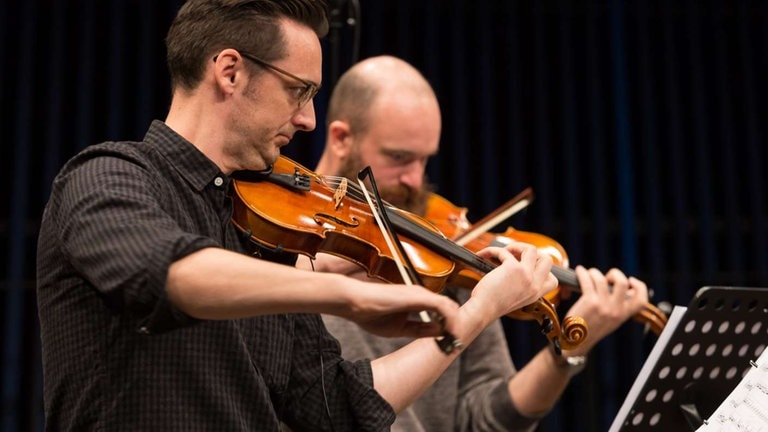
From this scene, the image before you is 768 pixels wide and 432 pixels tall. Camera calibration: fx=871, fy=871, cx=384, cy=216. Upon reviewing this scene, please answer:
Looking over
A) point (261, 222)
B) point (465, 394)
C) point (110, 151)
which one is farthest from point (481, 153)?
point (110, 151)

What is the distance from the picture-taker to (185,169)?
129cm

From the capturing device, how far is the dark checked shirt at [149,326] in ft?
3.13

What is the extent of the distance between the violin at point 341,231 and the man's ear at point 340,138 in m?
0.61

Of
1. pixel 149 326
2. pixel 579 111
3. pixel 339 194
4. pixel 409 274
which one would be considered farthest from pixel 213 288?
pixel 579 111

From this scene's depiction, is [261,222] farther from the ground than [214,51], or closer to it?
closer to it

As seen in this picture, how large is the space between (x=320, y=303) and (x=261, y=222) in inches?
17.4

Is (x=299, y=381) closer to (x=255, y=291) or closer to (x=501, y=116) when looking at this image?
(x=255, y=291)

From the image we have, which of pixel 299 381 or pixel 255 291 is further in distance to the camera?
pixel 299 381

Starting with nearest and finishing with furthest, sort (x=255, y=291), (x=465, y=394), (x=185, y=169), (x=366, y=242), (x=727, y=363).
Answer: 1. (x=255, y=291)
2. (x=185, y=169)
3. (x=366, y=242)
4. (x=727, y=363)
5. (x=465, y=394)

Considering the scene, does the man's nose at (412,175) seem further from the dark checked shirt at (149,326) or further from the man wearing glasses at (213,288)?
the dark checked shirt at (149,326)

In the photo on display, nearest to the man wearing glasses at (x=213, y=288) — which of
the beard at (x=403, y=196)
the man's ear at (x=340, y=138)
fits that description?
the beard at (x=403, y=196)

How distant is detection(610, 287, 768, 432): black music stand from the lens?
1.50m

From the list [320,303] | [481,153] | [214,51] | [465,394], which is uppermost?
[214,51]

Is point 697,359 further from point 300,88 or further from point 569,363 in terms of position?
point 300,88
